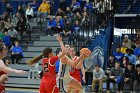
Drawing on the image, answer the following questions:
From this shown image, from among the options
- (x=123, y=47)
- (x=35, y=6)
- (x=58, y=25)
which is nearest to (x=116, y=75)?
(x=123, y=47)

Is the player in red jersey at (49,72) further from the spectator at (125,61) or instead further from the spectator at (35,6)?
the spectator at (35,6)

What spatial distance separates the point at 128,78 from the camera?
15523mm

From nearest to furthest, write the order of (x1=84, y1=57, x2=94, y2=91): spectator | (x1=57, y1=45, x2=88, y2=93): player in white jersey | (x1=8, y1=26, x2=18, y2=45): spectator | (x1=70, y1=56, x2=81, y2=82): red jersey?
1. (x1=57, y1=45, x2=88, y2=93): player in white jersey
2. (x1=70, y1=56, x2=81, y2=82): red jersey
3. (x1=84, y1=57, x2=94, y2=91): spectator
4. (x1=8, y1=26, x2=18, y2=45): spectator

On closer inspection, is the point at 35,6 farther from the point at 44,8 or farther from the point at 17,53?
the point at 17,53

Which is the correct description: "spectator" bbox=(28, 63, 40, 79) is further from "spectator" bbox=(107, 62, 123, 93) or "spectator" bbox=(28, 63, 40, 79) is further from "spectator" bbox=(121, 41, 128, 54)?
"spectator" bbox=(121, 41, 128, 54)

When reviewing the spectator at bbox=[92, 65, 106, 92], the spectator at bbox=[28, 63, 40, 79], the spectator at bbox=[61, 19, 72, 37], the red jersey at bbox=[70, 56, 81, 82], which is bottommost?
the spectator at bbox=[28, 63, 40, 79]

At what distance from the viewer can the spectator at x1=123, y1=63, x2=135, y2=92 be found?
A: 15.5m

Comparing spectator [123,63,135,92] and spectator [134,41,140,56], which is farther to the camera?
spectator [134,41,140,56]

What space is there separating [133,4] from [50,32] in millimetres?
5617

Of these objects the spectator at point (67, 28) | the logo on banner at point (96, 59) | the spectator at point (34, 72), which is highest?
the spectator at point (67, 28)

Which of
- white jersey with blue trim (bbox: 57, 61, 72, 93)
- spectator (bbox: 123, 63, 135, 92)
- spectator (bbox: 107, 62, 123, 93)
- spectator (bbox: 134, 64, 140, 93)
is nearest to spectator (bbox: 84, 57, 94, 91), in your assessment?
spectator (bbox: 107, 62, 123, 93)

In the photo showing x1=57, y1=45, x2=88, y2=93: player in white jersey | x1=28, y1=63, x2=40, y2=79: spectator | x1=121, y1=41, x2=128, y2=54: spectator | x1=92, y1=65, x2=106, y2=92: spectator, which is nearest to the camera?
x1=57, y1=45, x2=88, y2=93: player in white jersey

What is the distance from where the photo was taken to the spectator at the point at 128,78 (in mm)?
15514

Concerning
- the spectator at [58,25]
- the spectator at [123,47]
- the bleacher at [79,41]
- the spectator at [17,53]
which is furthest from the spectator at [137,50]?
the spectator at [17,53]
